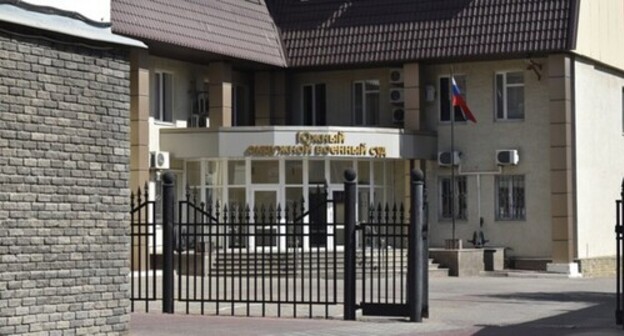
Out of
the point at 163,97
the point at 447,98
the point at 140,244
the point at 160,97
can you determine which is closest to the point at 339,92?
the point at 447,98

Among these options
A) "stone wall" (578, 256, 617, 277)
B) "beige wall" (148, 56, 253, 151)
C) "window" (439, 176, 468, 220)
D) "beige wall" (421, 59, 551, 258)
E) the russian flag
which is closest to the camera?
"beige wall" (148, 56, 253, 151)

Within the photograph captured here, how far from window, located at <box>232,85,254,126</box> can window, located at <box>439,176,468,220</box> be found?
7133 mm

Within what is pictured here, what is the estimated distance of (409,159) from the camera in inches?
1551

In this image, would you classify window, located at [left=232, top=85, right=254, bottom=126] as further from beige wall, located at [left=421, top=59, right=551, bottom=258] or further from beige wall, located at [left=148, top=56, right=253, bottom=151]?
beige wall, located at [left=421, top=59, right=551, bottom=258]

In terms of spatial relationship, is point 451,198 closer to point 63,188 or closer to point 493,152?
point 493,152

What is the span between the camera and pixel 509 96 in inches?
1553

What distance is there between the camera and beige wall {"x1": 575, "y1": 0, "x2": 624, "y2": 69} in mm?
38531

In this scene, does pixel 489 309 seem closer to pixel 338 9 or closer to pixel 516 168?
pixel 516 168

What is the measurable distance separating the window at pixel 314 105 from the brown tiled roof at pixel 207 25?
6.46ft

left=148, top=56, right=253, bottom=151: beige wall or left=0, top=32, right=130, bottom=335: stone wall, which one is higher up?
left=148, top=56, right=253, bottom=151: beige wall

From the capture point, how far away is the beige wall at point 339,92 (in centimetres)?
4119

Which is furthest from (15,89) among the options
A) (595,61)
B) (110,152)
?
(595,61)

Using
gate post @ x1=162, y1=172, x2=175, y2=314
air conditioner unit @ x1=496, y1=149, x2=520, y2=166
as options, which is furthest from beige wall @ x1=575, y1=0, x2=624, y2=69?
gate post @ x1=162, y1=172, x2=175, y2=314

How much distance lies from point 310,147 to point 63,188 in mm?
23227
